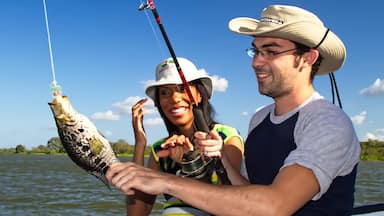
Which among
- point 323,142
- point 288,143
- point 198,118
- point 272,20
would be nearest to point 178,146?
point 198,118

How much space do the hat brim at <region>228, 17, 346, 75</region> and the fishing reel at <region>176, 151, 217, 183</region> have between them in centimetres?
85

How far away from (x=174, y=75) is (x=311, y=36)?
1570 mm

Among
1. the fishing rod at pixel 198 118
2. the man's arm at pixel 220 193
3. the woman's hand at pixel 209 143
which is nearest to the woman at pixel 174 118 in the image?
the fishing rod at pixel 198 118

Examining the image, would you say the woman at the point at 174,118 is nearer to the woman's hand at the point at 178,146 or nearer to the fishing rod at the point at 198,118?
the woman's hand at the point at 178,146

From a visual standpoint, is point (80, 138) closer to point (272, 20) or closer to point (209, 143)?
point (209, 143)

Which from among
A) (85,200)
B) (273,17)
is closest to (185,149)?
(273,17)

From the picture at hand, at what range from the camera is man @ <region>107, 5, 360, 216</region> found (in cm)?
241

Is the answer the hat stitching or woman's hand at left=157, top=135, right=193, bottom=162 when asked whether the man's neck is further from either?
woman's hand at left=157, top=135, right=193, bottom=162

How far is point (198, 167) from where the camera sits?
3416 mm

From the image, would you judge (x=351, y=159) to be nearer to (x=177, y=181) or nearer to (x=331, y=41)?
(x=331, y=41)

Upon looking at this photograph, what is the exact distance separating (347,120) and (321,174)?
42 centimetres

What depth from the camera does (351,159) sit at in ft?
9.29

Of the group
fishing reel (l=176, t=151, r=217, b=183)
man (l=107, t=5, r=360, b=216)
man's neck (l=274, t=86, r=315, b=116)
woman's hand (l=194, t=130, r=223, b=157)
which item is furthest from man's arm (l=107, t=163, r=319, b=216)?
fishing reel (l=176, t=151, r=217, b=183)

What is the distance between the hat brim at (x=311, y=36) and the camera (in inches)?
120
